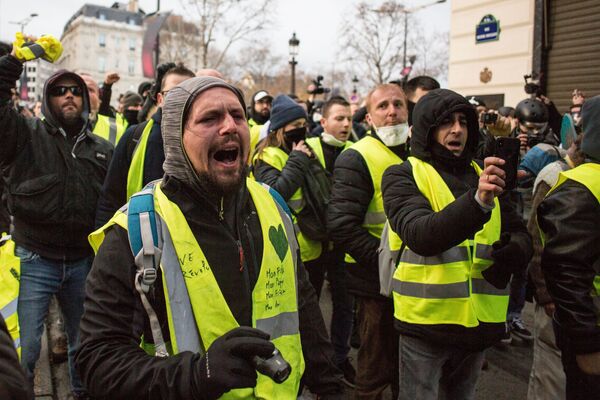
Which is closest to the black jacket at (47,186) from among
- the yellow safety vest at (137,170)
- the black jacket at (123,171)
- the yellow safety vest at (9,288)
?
the black jacket at (123,171)

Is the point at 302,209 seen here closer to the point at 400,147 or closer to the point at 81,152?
the point at 400,147

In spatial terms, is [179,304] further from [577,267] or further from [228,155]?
[577,267]

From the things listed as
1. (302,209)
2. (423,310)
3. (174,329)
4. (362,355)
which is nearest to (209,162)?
(174,329)

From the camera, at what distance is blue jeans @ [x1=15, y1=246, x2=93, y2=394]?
3.47 meters

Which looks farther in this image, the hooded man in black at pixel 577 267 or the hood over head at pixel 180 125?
the hooded man in black at pixel 577 267

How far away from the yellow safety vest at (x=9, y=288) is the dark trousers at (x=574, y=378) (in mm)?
2499

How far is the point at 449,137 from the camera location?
282 centimetres

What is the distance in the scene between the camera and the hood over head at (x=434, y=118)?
2.83m

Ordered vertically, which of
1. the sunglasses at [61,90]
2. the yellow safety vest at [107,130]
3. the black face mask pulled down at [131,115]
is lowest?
the yellow safety vest at [107,130]

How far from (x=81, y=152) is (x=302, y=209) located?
1.79 metres

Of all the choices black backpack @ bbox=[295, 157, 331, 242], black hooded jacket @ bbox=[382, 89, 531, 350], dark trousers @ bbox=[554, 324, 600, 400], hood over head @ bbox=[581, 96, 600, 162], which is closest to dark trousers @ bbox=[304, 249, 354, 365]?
black backpack @ bbox=[295, 157, 331, 242]

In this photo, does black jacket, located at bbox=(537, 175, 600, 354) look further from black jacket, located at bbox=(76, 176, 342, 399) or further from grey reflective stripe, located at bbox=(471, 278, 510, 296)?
black jacket, located at bbox=(76, 176, 342, 399)

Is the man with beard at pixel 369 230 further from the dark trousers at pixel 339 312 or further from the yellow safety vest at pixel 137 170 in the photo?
the yellow safety vest at pixel 137 170

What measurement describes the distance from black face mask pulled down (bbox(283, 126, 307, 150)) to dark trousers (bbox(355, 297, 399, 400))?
1.78 m
